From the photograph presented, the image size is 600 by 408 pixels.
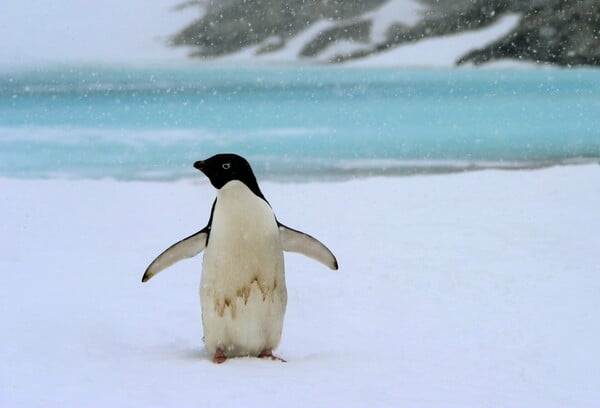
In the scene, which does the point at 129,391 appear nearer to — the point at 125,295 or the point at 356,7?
the point at 125,295

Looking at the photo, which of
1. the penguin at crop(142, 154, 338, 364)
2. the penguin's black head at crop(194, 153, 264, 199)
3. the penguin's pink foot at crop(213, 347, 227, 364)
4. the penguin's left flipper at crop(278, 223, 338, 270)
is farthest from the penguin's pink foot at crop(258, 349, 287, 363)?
the penguin's black head at crop(194, 153, 264, 199)

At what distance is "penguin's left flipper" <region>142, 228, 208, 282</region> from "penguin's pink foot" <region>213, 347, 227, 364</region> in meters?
0.28

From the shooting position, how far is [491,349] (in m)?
2.81

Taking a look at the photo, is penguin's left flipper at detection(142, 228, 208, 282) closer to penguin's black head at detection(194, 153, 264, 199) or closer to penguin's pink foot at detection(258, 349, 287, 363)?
penguin's black head at detection(194, 153, 264, 199)

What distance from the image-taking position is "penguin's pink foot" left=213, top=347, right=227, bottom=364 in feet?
7.36

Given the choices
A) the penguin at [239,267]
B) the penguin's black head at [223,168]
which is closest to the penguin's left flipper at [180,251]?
the penguin at [239,267]

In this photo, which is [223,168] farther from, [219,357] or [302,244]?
[219,357]

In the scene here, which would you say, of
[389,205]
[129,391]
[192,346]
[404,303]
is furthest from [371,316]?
[389,205]

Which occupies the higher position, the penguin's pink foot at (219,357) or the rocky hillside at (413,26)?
the rocky hillside at (413,26)

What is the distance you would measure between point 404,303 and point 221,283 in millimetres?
1338

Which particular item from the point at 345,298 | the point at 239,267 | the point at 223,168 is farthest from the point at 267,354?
the point at 345,298

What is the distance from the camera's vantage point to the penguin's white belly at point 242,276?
88.5 inches

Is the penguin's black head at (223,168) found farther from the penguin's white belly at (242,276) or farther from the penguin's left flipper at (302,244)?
the penguin's left flipper at (302,244)

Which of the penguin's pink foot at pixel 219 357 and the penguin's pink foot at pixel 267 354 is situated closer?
the penguin's pink foot at pixel 219 357
